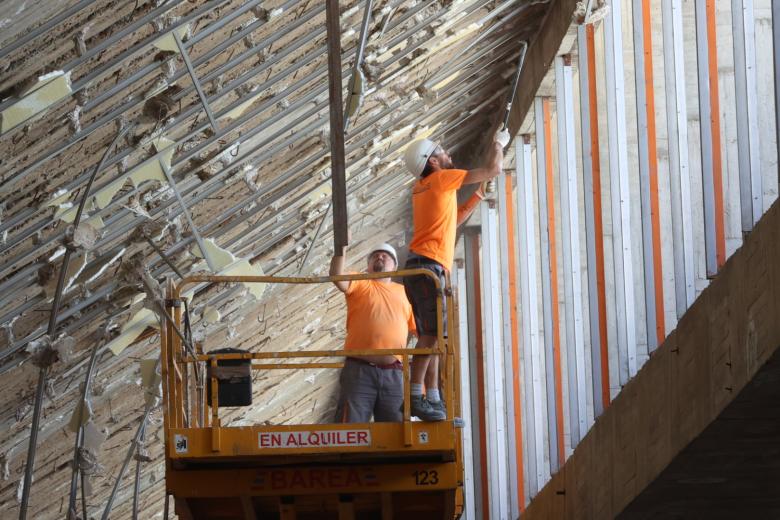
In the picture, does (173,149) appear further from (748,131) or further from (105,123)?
(748,131)

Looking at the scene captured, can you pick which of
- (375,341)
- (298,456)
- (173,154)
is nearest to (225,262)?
(173,154)

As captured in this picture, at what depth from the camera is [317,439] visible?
34.3 feet

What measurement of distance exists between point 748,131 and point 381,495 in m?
3.51

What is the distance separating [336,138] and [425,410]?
2409 millimetres

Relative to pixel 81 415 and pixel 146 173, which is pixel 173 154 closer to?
pixel 146 173

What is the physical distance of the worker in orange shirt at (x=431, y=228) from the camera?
39.1ft

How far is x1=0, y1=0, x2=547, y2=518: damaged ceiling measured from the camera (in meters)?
11.2

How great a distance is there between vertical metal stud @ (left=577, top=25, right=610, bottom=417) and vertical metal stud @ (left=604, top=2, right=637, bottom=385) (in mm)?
476

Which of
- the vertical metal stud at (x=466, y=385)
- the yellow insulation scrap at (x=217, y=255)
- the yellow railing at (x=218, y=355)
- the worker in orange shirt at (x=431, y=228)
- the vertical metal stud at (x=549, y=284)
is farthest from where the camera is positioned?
the vertical metal stud at (x=466, y=385)

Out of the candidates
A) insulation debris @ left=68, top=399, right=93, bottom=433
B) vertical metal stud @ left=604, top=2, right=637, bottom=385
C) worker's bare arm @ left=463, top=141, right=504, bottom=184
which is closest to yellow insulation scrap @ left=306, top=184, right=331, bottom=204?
vertical metal stud @ left=604, top=2, right=637, bottom=385

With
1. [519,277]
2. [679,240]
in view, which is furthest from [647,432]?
[519,277]

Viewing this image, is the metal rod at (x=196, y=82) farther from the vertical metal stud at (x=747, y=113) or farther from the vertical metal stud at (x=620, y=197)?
the vertical metal stud at (x=747, y=113)

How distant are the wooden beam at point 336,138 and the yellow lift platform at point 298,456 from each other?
50cm

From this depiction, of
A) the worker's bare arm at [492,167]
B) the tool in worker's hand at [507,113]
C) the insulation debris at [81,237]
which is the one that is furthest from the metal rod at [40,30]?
the tool in worker's hand at [507,113]
